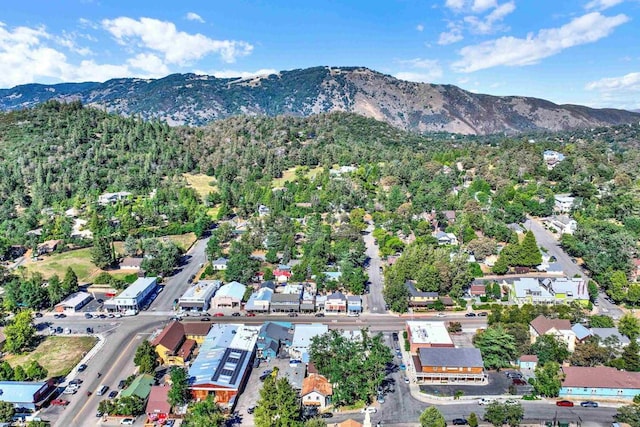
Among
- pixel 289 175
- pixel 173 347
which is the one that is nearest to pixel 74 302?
pixel 173 347

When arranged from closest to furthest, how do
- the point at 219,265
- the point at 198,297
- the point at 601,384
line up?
→ 1. the point at 601,384
2. the point at 198,297
3. the point at 219,265

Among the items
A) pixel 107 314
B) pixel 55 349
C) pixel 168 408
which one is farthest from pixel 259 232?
pixel 168 408

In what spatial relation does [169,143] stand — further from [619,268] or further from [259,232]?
[619,268]

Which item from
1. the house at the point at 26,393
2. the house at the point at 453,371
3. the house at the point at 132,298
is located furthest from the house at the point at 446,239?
the house at the point at 26,393

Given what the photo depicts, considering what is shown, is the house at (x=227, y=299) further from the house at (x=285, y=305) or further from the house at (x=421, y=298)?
the house at (x=421, y=298)

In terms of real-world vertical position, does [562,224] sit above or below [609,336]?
above

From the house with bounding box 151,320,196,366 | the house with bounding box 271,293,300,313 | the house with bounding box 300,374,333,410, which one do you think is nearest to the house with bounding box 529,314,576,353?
the house with bounding box 300,374,333,410

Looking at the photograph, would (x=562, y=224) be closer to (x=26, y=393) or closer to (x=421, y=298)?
(x=421, y=298)
